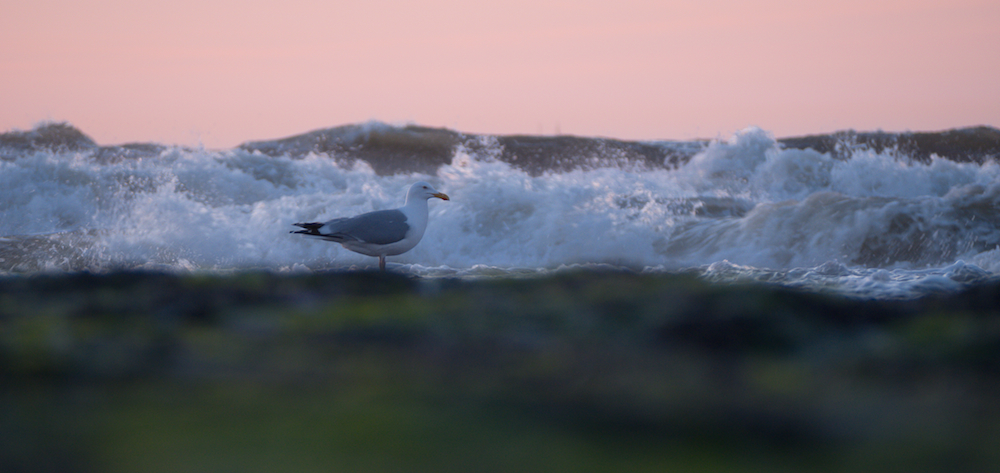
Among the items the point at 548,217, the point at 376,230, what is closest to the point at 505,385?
the point at 376,230

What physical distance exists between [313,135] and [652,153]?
31.6ft

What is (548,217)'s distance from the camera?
33.3 feet

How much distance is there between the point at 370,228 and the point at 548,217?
15.0 ft

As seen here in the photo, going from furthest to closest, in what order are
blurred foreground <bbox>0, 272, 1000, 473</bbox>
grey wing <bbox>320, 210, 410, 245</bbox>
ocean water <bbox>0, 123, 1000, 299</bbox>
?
ocean water <bbox>0, 123, 1000, 299</bbox> < grey wing <bbox>320, 210, 410, 245</bbox> < blurred foreground <bbox>0, 272, 1000, 473</bbox>

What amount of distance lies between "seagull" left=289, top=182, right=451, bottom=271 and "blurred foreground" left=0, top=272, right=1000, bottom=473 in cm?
310

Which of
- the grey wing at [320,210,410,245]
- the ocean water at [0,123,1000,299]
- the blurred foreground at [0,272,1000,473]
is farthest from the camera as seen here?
the ocean water at [0,123,1000,299]

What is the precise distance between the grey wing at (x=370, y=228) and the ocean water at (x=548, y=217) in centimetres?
33

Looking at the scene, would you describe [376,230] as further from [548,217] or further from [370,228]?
[548,217]

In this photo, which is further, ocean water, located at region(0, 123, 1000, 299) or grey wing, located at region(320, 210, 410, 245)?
ocean water, located at region(0, 123, 1000, 299)

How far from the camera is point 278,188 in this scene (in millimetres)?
13117

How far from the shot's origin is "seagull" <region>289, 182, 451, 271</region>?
19.4 ft

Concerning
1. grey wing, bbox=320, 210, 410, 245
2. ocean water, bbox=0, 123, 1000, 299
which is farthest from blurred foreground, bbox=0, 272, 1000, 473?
grey wing, bbox=320, 210, 410, 245

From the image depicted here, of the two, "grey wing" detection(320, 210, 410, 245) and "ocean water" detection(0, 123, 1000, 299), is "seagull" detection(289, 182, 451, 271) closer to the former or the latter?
"grey wing" detection(320, 210, 410, 245)

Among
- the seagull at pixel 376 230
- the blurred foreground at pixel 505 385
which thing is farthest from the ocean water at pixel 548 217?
the blurred foreground at pixel 505 385
